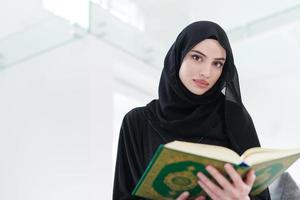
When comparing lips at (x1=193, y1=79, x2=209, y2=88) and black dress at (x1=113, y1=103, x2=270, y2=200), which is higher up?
lips at (x1=193, y1=79, x2=209, y2=88)

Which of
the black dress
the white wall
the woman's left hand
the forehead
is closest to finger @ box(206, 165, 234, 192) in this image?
the woman's left hand

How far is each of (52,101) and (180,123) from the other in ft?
4.36

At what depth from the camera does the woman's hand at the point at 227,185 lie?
2.80ft

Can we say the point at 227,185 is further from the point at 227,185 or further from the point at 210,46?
the point at 210,46

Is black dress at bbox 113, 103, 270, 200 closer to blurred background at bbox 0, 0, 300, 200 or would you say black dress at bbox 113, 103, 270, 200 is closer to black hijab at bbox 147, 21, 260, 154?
black hijab at bbox 147, 21, 260, 154

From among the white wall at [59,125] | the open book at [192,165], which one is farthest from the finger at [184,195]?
the white wall at [59,125]

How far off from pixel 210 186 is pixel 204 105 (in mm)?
338

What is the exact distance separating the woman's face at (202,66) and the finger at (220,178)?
336mm

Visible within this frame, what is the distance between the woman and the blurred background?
0.96 metres

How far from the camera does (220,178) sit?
0.86 metres

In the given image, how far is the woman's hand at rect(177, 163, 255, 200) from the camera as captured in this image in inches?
33.6

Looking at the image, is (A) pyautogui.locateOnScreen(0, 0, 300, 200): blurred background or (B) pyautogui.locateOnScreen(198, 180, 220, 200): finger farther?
(A) pyautogui.locateOnScreen(0, 0, 300, 200): blurred background

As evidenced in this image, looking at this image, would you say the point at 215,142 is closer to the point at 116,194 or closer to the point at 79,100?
the point at 116,194

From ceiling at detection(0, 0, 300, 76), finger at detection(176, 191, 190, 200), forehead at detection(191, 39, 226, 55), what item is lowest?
finger at detection(176, 191, 190, 200)
